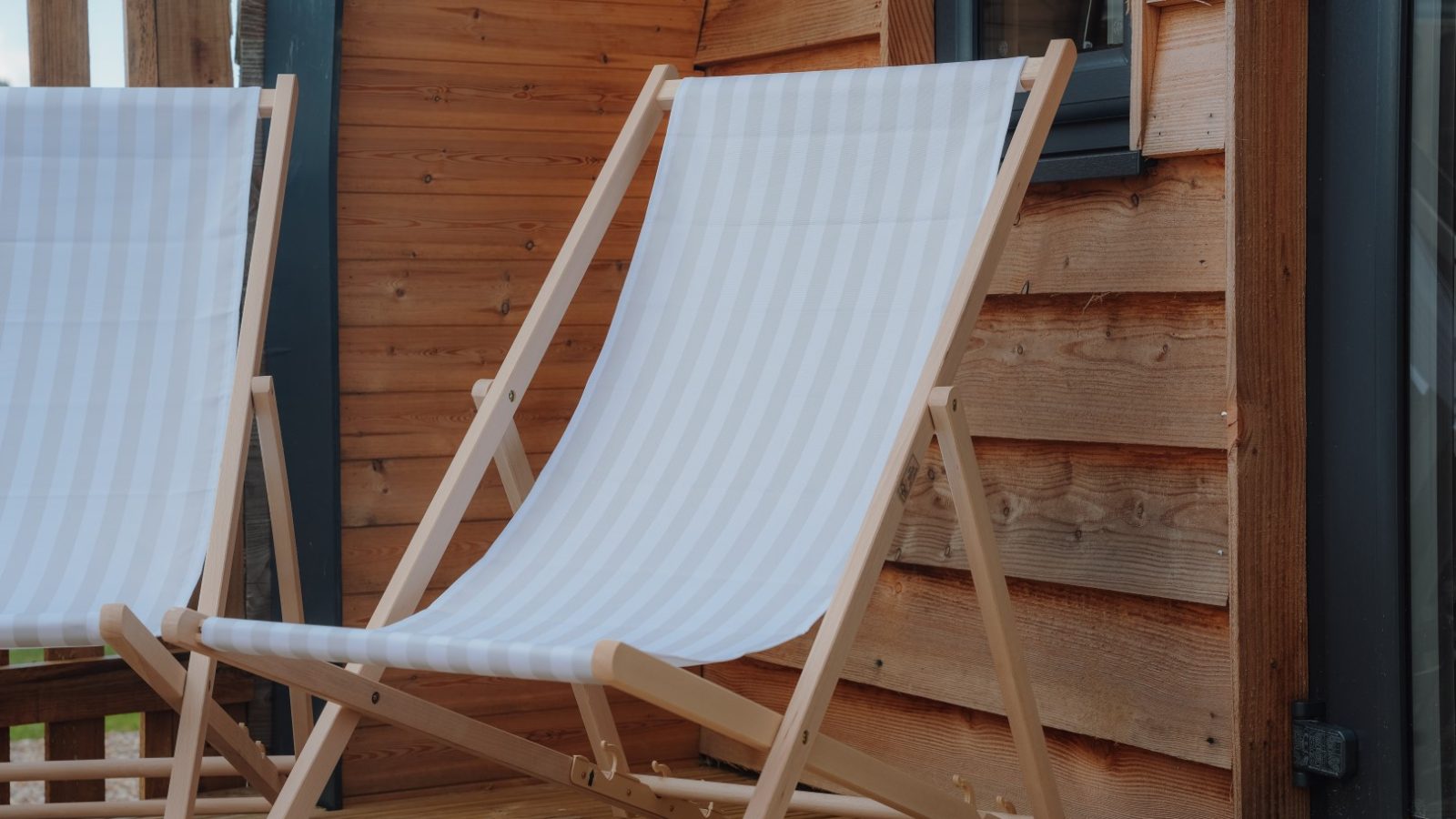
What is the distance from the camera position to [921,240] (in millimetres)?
2125

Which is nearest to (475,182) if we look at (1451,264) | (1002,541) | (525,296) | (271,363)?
(525,296)

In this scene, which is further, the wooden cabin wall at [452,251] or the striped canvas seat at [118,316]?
the wooden cabin wall at [452,251]

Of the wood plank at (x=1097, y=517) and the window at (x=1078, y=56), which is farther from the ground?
the window at (x=1078, y=56)

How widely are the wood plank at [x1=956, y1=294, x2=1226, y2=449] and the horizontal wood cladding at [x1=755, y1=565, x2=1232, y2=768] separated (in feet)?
0.80

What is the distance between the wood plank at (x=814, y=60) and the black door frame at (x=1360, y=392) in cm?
84

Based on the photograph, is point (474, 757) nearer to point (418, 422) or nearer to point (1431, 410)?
point (418, 422)

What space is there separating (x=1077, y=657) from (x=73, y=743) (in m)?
1.72

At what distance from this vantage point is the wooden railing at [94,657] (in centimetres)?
265

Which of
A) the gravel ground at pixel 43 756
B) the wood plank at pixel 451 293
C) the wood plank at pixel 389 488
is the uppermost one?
the wood plank at pixel 451 293

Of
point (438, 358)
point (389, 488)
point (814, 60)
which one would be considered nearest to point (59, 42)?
point (438, 358)

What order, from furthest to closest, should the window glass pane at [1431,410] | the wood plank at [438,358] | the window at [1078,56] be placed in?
the wood plank at [438,358], the window at [1078,56], the window glass pane at [1431,410]

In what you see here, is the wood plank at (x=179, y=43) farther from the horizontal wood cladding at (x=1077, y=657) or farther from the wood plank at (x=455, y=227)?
the horizontal wood cladding at (x=1077, y=657)

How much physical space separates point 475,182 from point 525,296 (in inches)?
8.8

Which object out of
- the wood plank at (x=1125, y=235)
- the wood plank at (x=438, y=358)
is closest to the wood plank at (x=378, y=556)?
the wood plank at (x=438, y=358)
